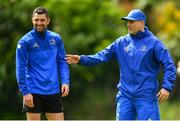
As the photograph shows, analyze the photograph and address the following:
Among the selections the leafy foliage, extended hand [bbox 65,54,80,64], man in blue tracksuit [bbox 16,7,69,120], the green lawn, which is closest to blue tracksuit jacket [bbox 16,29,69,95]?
man in blue tracksuit [bbox 16,7,69,120]

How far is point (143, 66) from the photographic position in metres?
8.89

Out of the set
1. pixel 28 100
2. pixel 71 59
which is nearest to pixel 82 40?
pixel 71 59

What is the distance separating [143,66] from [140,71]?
0.23 feet

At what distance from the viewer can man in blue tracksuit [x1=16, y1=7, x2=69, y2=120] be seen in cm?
876

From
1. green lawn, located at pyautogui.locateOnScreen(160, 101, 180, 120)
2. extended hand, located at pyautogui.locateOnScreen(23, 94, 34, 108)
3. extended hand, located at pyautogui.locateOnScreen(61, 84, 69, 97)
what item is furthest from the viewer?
green lawn, located at pyautogui.locateOnScreen(160, 101, 180, 120)

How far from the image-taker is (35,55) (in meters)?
8.83

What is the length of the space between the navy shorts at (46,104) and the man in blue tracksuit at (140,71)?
2.53ft

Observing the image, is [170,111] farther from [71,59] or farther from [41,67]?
[41,67]

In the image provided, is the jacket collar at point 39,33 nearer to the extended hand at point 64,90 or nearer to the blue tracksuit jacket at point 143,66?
the extended hand at point 64,90

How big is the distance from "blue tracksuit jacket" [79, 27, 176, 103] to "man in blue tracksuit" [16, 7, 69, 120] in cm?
76

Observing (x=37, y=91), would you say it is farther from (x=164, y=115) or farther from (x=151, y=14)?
(x=151, y=14)

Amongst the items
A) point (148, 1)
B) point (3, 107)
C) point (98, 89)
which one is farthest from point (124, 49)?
point (148, 1)

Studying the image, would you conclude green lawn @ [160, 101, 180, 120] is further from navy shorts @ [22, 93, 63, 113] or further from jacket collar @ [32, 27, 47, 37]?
jacket collar @ [32, 27, 47, 37]

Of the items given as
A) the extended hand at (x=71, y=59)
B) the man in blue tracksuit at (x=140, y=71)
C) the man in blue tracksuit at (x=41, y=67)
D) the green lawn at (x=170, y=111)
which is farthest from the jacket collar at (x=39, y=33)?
the green lawn at (x=170, y=111)
